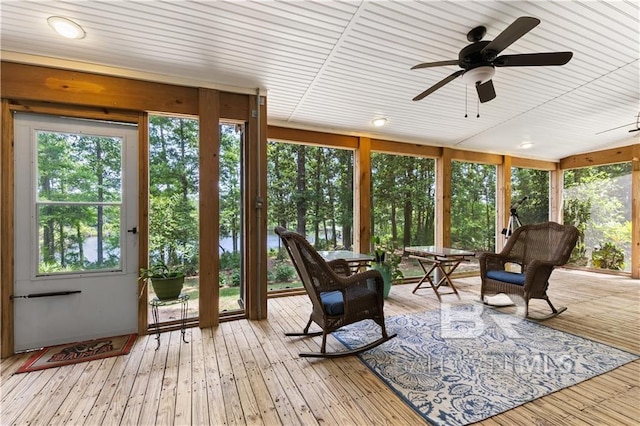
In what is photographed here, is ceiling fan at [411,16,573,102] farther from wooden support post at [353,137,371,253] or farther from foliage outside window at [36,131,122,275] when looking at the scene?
foliage outside window at [36,131,122,275]

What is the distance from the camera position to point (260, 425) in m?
1.63

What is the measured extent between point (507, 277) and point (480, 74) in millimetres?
2410

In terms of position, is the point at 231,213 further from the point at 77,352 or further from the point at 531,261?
the point at 531,261

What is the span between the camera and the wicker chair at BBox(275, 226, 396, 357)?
92.6 inches

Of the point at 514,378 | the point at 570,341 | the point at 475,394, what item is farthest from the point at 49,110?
the point at 570,341

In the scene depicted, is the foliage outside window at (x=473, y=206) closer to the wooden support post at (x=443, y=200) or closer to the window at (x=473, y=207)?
the window at (x=473, y=207)

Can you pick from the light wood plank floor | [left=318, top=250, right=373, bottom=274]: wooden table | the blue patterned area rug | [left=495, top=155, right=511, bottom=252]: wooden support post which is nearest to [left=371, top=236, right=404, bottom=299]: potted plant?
[left=318, top=250, right=373, bottom=274]: wooden table

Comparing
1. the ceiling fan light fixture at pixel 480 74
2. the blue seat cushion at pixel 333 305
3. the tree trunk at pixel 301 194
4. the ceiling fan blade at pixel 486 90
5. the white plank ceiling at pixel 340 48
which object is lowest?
the blue seat cushion at pixel 333 305

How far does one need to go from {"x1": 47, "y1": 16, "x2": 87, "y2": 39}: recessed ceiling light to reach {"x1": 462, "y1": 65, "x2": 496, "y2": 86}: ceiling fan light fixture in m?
3.21

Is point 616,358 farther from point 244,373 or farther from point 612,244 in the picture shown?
point 612,244

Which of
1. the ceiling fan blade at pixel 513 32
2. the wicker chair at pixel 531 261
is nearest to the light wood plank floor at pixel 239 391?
the wicker chair at pixel 531 261

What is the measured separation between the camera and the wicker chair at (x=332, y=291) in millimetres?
2352

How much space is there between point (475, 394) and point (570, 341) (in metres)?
1.54

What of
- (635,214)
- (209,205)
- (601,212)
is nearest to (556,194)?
(601,212)
